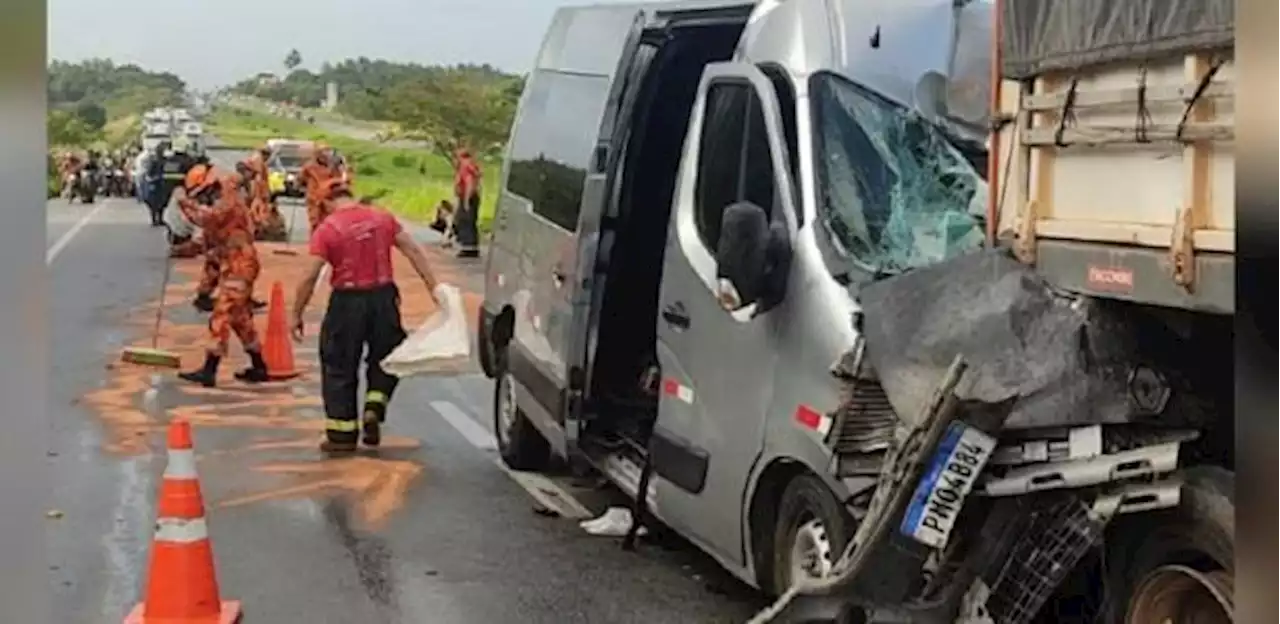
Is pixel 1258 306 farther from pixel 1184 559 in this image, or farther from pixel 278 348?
pixel 278 348

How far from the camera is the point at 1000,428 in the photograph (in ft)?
15.1

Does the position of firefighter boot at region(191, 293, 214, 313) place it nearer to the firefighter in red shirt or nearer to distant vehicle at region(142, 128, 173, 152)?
distant vehicle at region(142, 128, 173, 152)

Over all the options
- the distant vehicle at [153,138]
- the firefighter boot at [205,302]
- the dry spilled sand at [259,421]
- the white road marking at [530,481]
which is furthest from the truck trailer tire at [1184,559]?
the distant vehicle at [153,138]

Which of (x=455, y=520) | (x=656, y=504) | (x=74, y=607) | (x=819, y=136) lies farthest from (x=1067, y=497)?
(x=455, y=520)

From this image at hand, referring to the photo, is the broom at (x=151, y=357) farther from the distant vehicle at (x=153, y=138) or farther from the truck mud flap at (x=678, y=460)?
the distant vehicle at (x=153, y=138)

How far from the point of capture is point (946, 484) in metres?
4.71

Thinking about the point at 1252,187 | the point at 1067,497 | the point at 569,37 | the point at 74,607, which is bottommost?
the point at 74,607

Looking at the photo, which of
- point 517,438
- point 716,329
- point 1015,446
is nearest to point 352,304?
point 517,438

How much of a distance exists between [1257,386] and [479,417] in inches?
416

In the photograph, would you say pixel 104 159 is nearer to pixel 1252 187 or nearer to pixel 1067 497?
pixel 1067 497

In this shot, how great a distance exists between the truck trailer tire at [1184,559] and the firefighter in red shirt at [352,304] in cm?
623

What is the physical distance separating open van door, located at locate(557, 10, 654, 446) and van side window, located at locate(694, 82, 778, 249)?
1108mm

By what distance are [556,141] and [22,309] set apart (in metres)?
7.32

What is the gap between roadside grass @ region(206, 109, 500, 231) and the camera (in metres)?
23.5
